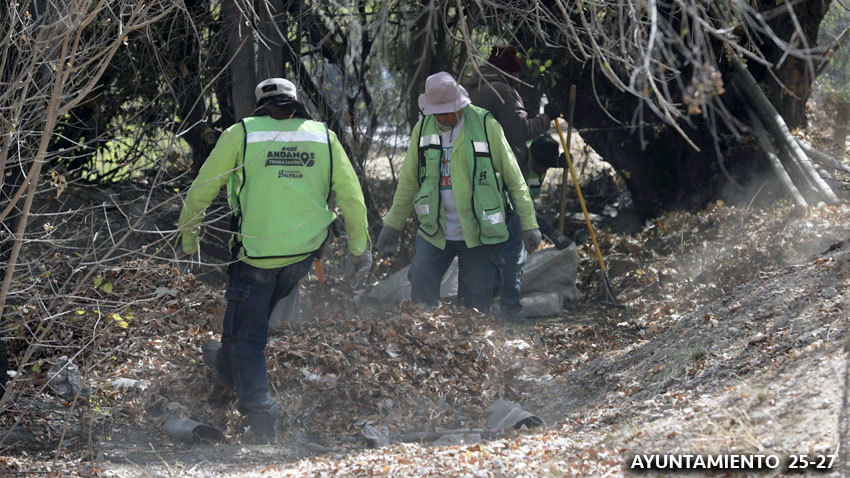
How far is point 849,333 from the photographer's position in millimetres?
4281

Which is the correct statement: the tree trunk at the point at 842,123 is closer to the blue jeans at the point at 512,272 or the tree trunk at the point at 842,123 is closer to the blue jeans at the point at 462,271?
the blue jeans at the point at 512,272

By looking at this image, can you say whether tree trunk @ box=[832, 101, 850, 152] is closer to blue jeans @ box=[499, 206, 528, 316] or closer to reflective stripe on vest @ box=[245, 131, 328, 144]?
blue jeans @ box=[499, 206, 528, 316]

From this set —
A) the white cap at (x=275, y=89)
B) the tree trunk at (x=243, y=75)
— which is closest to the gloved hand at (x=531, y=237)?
the white cap at (x=275, y=89)

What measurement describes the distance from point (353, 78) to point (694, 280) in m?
3.69

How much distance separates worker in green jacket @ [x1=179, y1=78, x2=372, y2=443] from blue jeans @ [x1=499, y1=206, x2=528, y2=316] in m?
1.89

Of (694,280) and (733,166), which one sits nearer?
(694,280)

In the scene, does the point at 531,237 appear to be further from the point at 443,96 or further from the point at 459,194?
the point at 443,96

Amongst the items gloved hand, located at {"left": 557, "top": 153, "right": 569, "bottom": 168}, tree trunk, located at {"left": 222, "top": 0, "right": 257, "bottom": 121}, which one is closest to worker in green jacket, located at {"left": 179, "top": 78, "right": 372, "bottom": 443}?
tree trunk, located at {"left": 222, "top": 0, "right": 257, "bottom": 121}

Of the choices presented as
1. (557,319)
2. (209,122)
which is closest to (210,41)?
(209,122)

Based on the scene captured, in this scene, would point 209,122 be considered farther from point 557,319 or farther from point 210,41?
point 557,319

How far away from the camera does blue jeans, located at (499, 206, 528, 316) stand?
6.32 meters

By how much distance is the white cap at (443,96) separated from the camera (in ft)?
18.6

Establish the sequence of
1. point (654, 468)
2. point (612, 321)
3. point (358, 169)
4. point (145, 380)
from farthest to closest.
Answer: point (358, 169) < point (612, 321) < point (145, 380) < point (654, 468)

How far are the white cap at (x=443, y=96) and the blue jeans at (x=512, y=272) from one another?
0.99 m
